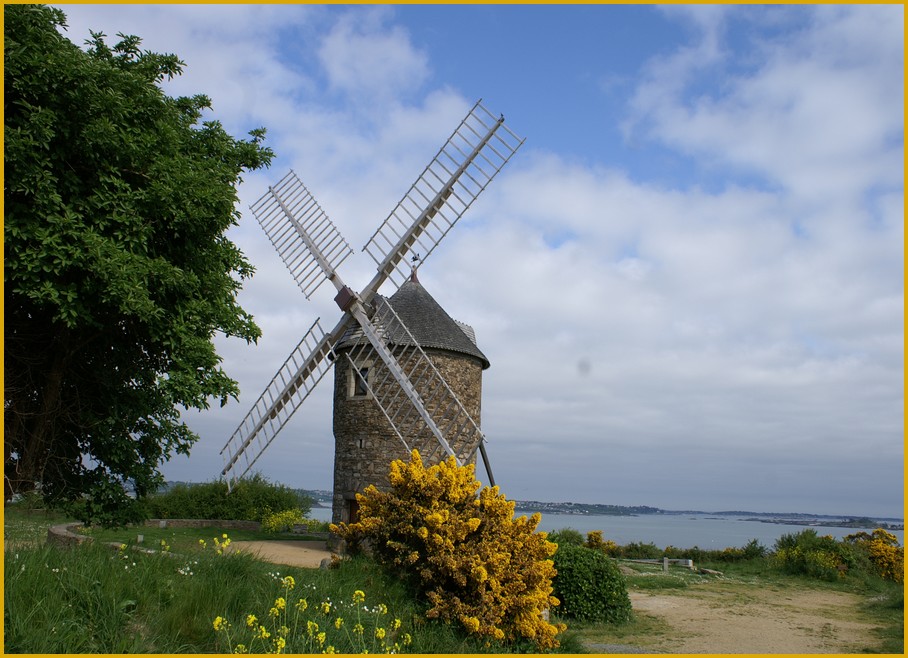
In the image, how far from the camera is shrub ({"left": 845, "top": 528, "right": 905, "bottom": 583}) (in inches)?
760

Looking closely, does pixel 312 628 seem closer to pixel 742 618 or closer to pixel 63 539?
pixel 63 539

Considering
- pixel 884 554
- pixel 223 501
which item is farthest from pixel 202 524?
pixel 884 554

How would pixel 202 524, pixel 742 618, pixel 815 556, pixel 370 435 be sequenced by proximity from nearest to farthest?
1. pixel 742 618
2. pixel 370 435
3. pixel 815 556
4. pixel 202 524

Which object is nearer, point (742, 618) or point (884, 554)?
point (742, 618)

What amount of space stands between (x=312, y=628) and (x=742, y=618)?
935 centimetres

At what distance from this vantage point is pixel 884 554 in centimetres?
1977

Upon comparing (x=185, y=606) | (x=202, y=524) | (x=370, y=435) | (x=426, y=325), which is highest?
(x=426, y=325)

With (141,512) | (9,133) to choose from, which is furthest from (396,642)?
(9,133)

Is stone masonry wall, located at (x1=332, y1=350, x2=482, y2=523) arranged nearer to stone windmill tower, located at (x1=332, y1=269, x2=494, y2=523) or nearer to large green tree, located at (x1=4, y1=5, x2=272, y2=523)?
stone windmill tower, located at (x1=332, y1=269, x2=494, y2=523)

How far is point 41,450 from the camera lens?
932 cm

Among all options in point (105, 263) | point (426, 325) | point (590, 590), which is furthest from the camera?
point (426, 325)

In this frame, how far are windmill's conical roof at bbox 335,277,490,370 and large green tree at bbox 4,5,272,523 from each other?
767cm

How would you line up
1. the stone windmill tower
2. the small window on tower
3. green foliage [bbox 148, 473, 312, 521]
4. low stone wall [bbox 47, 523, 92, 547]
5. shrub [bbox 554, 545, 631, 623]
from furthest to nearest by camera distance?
green foliage [bbox 148, 473, 312, 521] → the small window on tower → the stone windmill tower → shrub [bbox 554, 545, 631, 623] → low stone wall [bbox 47, 523, 92, 547]

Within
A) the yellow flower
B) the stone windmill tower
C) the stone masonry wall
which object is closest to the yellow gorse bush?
the yellow flower
